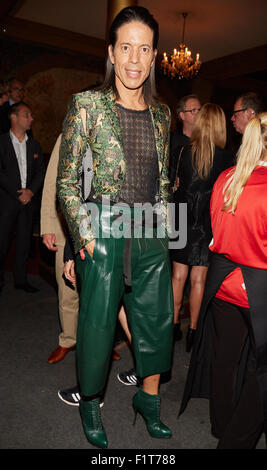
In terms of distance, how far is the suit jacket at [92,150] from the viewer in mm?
1630

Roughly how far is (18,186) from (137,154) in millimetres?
2704

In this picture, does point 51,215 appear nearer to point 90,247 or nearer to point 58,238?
point 58,238

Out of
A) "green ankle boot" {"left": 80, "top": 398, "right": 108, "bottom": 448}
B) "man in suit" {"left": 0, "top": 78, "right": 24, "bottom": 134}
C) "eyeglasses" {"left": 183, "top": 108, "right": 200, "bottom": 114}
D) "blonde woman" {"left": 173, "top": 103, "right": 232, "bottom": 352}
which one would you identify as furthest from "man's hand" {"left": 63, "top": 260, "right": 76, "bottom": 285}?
"man in suit" {"left": 0, "top": 78, "right": 24, "bottom": 134}

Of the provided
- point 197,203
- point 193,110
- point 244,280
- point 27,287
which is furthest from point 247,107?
point 27,287

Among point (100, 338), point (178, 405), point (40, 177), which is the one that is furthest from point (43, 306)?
point (100, 338)

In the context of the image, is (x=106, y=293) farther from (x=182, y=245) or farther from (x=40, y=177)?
(x=40, y=177)

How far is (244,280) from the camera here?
1.58 metres

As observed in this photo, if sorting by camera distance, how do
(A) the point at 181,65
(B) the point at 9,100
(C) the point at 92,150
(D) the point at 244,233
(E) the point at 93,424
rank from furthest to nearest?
(A) the point at 181,65
(B) the point at 9,100
(E) the point at 93,424
(C) the point at 92,150
(D) the point at 244,233

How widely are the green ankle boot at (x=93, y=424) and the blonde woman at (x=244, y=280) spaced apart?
560 millimetres

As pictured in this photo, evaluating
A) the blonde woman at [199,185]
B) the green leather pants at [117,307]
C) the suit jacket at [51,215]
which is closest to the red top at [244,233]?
the green leather pants at [117,307]

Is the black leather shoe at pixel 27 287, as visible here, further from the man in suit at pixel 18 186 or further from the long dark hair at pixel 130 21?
the long dark hair at pixel 130 21

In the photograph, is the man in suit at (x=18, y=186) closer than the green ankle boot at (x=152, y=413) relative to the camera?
No

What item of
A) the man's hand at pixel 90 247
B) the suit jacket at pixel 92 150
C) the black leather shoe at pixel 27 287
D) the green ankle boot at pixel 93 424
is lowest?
the green ankle boot at pixel 93 424
